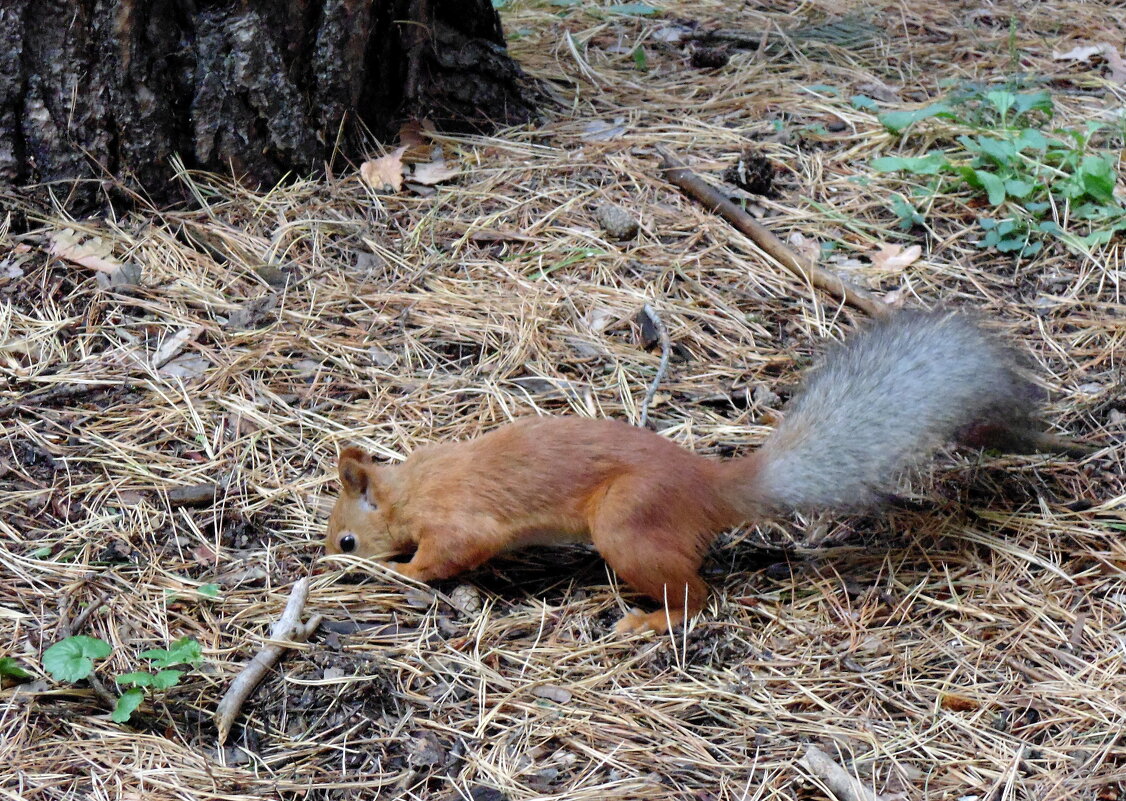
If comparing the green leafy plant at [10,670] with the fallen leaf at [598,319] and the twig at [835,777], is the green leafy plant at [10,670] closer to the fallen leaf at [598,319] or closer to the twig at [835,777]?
the twig at [835,777]

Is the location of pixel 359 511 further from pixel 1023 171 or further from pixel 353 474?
pixel 1023 171

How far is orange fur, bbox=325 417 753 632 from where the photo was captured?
260cm

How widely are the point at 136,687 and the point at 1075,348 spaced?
8.68 ft

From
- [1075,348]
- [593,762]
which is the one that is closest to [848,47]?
[1075,348]

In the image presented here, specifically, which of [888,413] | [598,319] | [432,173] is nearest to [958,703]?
[888,413]

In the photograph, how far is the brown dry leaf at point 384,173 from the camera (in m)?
3.97

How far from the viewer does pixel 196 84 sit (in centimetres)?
367

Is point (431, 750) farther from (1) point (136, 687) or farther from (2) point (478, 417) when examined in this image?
(2) point (478, 417)

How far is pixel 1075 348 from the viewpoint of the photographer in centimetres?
330

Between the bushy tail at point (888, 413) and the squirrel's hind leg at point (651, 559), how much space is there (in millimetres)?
204

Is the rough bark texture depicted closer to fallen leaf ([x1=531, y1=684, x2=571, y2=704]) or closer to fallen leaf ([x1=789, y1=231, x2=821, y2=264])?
fallen leaf ([x1=789, y1=231, x2=821, y2=264])

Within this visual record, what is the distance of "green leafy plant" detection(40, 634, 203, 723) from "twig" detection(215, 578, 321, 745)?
0.34ft

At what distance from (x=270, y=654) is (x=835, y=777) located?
3.88 feet

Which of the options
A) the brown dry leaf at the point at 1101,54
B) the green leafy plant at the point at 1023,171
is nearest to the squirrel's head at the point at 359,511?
the green leafy plant at the point at 1023,171
